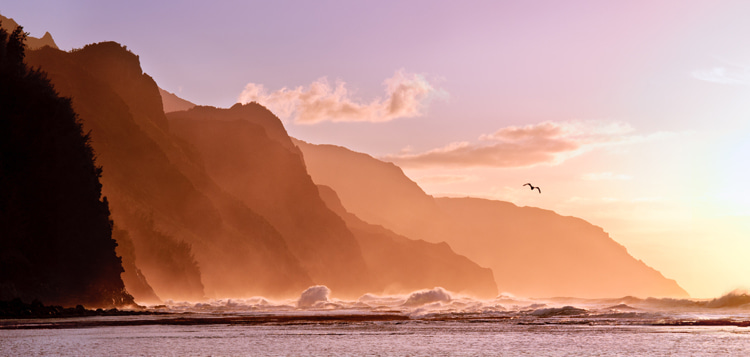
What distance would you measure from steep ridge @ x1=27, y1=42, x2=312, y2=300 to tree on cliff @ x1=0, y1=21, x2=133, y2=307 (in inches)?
1649

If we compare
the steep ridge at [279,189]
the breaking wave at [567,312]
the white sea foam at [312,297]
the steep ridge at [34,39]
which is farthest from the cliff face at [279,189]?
the breaking wave at [567,312]

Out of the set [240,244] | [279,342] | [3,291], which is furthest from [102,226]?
[240,244]

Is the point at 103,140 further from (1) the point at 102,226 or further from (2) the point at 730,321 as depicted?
(2) the point at 730,321

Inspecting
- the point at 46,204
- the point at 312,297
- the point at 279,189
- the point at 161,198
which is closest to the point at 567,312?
the point at 46,204

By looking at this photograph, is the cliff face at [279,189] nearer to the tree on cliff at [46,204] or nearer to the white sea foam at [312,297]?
the white sea foam at [312,297]

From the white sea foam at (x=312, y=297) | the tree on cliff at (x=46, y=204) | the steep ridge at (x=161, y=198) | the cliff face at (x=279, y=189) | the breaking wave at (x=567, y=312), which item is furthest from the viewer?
the cliff face at (x=279, y=189)

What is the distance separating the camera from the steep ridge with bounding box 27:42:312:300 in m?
112

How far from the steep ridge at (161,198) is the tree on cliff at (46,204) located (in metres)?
41.9

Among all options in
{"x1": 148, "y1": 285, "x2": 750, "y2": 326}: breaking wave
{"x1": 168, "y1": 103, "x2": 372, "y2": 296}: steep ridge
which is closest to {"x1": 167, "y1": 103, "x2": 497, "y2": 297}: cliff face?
{"x1": 168, "y1": 103, "x2": 372, "y2": 296}: steep ridge

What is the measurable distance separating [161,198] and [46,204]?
226ft

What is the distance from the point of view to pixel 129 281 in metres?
90.6

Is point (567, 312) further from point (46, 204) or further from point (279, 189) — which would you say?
point (279, 189)

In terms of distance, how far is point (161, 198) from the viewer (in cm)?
12769

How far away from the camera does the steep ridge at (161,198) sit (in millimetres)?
111750
